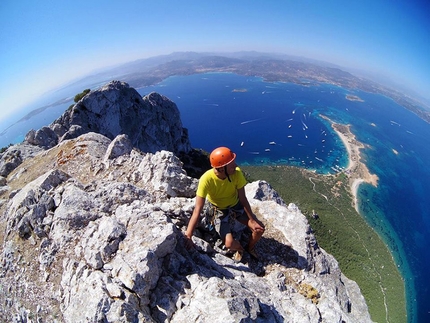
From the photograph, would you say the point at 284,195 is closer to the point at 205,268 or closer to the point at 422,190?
the point at 205,268

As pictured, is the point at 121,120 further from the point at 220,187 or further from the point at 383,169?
the point at 383,169

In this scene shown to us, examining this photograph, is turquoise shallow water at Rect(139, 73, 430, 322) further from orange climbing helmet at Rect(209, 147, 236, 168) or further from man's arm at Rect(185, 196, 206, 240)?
orange climbing helmet at Rect(209, 147, 236, 168)

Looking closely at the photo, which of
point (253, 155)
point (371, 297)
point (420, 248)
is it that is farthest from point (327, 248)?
point (253, 155)

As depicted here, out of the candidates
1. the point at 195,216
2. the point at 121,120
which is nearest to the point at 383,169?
the point at 121,120

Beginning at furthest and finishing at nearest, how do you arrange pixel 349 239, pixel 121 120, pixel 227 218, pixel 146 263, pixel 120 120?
1. pixel 349 239
2. pixel 121 120
3. pixel 120 120
4. pixel 227 218
5. pixel 146 263

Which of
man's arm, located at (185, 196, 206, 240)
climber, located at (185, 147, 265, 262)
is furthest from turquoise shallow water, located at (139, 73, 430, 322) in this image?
man's arm, located at (185, 196, 206, 240)

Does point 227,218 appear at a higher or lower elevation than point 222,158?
lower

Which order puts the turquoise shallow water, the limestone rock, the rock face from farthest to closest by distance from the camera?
1. the turquoise shallow water
2. the limestone rock
3. the rock face
